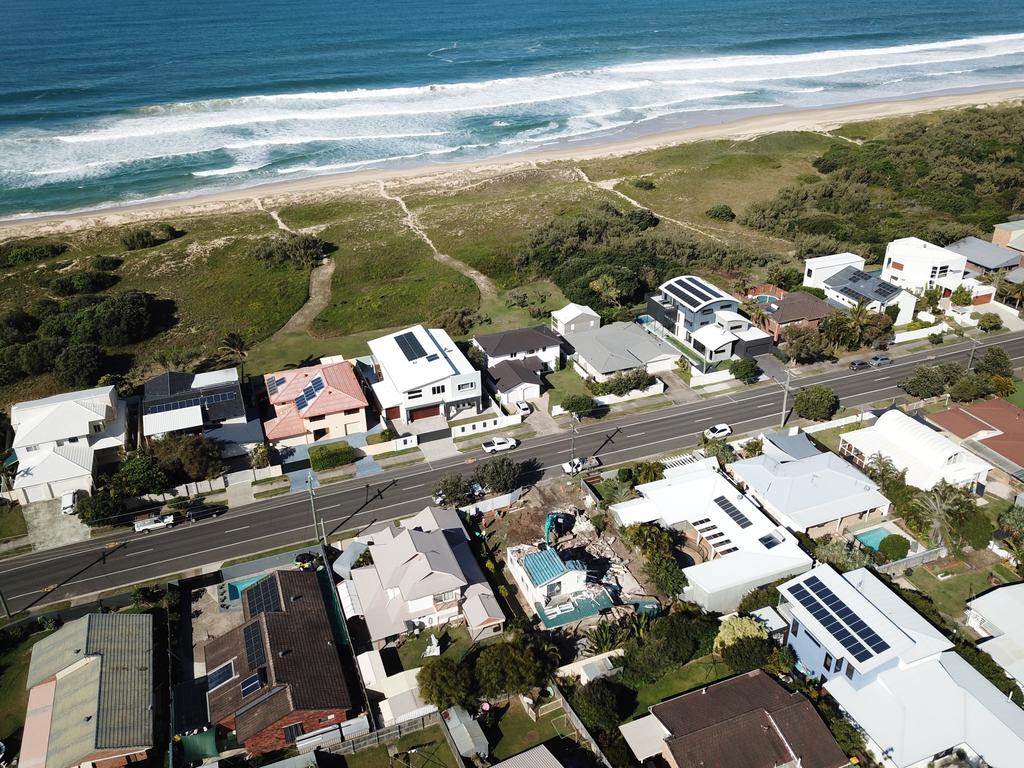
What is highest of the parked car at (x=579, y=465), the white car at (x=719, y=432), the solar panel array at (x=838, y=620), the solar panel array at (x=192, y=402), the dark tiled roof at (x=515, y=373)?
the solar panel array at (x=192, y=402)

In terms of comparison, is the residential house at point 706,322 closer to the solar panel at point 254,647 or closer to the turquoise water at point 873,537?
the turquoise water at point 873,537

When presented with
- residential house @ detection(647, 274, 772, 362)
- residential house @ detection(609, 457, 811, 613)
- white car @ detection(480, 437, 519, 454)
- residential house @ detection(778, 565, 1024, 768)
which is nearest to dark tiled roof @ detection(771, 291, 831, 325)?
residential house @ detection(647, 274, 772, 362)

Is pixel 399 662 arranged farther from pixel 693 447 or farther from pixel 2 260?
pixel 2 260

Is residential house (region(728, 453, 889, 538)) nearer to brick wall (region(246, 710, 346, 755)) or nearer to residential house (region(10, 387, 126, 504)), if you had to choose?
brick wall (region(246, 710, 346, 755))

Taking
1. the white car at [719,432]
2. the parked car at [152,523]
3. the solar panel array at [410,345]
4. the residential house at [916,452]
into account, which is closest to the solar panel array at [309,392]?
the solar panel array at [410,345]

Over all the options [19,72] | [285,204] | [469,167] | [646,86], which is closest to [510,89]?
[646,86]

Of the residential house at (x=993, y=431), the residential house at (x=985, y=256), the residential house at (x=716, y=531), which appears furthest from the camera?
the residential house at (x=985, y=256)
